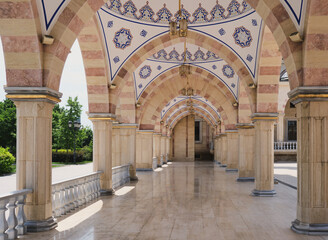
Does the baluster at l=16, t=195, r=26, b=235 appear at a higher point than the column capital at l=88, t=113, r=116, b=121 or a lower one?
lower

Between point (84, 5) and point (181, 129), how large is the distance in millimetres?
30347

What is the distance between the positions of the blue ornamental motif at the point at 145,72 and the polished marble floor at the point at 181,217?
6.23 m

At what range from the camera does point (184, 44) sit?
1366 cm

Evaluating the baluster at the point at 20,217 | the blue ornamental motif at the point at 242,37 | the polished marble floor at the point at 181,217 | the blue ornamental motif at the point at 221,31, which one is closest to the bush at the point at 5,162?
the polished marble floor at the point at 181,217

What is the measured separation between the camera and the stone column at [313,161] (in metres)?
5.67

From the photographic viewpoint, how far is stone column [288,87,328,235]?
567 centimetres

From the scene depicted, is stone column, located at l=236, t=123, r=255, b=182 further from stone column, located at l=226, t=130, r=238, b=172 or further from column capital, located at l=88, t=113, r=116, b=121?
column capital, located at l=88, t=113, r=116, b=121

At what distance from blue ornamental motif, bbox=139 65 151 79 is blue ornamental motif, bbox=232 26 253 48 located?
5216 millimetres

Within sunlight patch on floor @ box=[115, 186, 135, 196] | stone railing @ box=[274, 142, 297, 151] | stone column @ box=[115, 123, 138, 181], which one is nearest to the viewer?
sunlight patch on floor @ box=[115, 186, 135, 196]

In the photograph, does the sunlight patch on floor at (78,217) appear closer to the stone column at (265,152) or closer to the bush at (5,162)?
the stone column at (265,152)

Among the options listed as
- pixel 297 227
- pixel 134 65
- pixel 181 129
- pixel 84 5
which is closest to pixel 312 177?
pixel 297 227

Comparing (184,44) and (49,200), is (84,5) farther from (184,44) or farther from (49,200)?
(184,44)

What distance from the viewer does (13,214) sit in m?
5.24

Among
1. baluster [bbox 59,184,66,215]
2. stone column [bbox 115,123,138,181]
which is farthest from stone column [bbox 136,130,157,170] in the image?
baluster [bbox 59,184,66,215]
